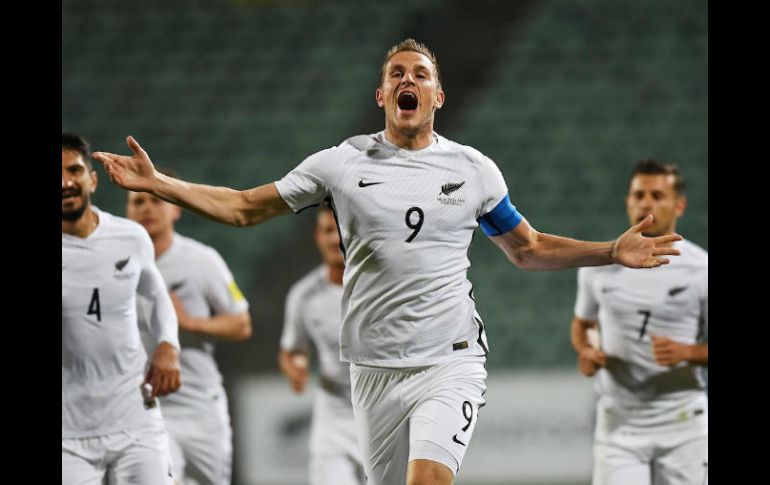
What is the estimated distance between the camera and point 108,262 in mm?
5297

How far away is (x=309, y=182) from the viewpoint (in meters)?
4.60

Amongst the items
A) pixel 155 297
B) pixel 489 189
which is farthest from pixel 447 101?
pixel 489 189

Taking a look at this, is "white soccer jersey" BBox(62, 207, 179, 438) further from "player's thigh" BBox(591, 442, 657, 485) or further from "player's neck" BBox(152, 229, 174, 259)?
"player's thigh" BBox(591, 442, 657, 485)

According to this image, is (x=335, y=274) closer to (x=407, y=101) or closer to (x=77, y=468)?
(x=77, y=468)

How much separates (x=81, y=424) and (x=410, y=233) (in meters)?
1.76

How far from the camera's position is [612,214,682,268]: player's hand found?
4.58 m

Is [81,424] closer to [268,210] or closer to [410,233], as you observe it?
[268,210]

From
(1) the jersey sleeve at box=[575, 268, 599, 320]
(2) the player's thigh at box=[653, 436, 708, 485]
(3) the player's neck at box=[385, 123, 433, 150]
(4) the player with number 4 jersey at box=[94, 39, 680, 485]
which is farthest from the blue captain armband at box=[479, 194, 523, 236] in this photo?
(2) the player's thigh at box=[653, 436, 708, 485]

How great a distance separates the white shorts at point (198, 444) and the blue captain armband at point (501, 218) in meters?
2.55

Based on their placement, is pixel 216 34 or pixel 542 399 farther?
pixel 216 34

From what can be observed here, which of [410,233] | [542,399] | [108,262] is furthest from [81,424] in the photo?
[542,399]

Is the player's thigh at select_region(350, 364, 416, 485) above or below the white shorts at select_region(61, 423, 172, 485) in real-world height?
above

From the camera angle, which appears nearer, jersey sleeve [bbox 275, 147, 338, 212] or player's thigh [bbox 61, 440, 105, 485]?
jersey sleeve [bbox 275, 147, 338, 212]

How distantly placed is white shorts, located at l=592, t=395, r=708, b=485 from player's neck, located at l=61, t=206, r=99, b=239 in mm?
2865
